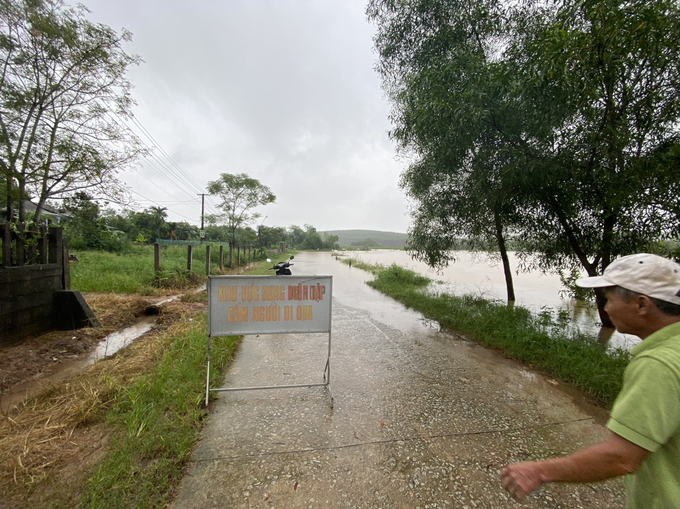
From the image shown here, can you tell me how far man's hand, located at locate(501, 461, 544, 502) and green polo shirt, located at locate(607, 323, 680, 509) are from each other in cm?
29

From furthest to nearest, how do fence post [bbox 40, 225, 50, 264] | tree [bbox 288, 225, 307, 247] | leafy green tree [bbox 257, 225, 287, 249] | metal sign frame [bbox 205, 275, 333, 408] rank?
tree [bbox 288, 225, 307, 247] → leafy green tree [bbox 257, 225, 287, 249] → fence post [bbox 40, 225, 50, 264] → metal sign frame [bbox 205, 275, 333, 408]

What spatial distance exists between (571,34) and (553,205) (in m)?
2.70

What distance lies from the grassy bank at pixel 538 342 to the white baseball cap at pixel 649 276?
9.19 ft

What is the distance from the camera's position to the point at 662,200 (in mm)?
3445

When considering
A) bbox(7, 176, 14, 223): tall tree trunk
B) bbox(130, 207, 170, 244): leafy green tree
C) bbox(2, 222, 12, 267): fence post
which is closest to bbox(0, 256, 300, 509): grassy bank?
bbox(2, 222, 12, 267): fence post

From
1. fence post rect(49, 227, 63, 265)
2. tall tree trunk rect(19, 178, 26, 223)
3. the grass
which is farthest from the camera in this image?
the grass

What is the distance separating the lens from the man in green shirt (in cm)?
81

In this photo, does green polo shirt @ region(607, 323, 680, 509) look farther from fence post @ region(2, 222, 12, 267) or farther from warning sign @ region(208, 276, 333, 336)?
fence post @ region(2, 222, 12, 267)

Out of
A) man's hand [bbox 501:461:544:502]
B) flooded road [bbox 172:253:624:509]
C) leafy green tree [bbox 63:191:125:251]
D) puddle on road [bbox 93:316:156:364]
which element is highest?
leafy green tree [bbox 63:191:125:251]

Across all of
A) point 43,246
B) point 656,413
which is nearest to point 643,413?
point 656,413

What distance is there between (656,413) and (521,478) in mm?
457

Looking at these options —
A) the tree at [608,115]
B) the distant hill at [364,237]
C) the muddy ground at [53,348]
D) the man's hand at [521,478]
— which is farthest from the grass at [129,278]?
the distant hill at [364,237]

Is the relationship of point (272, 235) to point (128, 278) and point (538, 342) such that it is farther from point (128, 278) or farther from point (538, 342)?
point (538, 342)

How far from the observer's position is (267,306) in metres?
2.74
